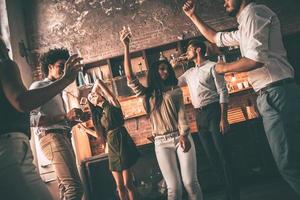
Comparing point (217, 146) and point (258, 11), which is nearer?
point (258, 11)

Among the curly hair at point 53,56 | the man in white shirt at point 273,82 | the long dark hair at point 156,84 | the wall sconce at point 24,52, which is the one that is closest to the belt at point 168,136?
the long dark hair at point 156,84

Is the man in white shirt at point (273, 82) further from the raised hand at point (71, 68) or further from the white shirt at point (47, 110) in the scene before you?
the white shirt at point (47, 110)

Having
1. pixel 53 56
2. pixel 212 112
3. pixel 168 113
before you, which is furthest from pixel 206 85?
pixel 53 56

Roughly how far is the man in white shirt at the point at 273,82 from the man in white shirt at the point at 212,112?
140 centimetres

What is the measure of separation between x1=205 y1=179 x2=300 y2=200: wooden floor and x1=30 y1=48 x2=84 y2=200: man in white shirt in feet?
7.45

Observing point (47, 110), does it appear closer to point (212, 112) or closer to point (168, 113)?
point (168, 113)

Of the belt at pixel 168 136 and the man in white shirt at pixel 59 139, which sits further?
the belt at pixel 168 136

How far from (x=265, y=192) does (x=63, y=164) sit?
2.71 m

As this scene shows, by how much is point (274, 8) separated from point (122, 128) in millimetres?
4330

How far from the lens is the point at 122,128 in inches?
151

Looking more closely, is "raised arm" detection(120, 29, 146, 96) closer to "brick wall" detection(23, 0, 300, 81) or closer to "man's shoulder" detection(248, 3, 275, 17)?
"man's shoulder" detection(248, 3, 275, 17)

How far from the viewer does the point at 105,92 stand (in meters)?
4.00

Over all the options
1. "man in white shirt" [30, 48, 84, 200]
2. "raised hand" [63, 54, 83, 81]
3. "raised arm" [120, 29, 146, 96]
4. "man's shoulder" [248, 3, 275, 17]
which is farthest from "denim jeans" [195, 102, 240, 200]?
"raised hand" [63, 54, 83, 81]

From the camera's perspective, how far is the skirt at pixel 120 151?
363 cm
